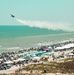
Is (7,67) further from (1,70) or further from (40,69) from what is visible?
(40,69)

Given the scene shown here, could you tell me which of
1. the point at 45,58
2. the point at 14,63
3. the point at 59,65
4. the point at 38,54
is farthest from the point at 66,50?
the point at 59,65

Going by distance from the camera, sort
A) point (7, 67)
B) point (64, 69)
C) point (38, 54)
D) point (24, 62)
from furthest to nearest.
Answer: point (38, 54) < point (24, 62) < point (7, 67) < point (64, 69)

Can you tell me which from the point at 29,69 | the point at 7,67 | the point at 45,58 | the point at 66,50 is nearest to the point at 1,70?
the point at 7,67

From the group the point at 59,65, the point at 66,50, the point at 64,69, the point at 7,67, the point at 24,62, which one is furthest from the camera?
the point at 66,50

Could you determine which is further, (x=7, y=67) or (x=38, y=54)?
(x=38, y=54)

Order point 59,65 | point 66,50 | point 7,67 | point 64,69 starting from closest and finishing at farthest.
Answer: point 64,69 < point 59,65 < point 7,67 < point 66,50

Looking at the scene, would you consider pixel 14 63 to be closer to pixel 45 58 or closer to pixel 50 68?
pixel 45 58

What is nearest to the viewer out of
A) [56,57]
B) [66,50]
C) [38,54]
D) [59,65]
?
[59,65]

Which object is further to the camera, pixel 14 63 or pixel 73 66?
pixel 14 63
